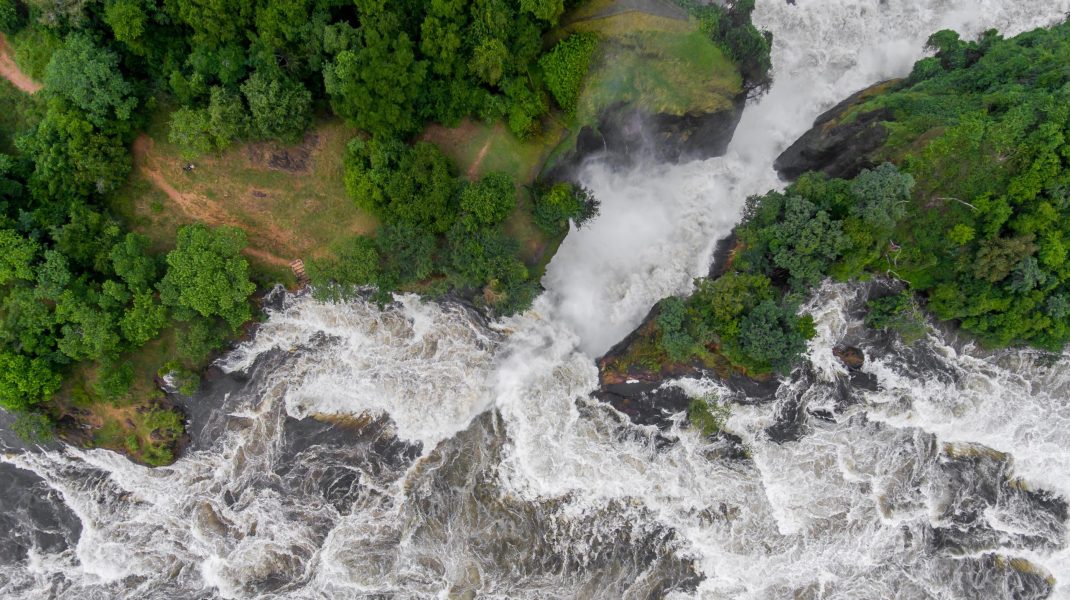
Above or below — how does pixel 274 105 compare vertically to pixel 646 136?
below

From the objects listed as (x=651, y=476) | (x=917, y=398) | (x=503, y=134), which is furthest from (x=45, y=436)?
(x=917, y=398)

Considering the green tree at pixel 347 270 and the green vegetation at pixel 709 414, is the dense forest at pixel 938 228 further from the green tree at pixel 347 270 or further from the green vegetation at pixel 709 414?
the green tree at pixel 347 270

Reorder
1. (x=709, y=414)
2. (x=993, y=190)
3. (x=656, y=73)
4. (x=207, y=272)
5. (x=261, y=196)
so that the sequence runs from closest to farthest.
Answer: (x=993, y=190) < (x=207, y=272) < (x=656, y=73) < (x=709, y=414) < (x=261, y=196)

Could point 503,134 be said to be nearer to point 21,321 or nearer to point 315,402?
point 315,402

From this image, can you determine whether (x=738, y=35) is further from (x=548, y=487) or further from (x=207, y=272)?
(x=207, y=272)

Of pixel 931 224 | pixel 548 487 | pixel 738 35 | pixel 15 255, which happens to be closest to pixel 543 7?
pixel 738 35

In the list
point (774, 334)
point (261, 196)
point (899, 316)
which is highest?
point (261, 196)

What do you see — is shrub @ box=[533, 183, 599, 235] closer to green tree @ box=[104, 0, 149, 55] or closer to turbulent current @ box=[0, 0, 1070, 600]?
turbulent current @ box=[0, 0, 1070, 600]
